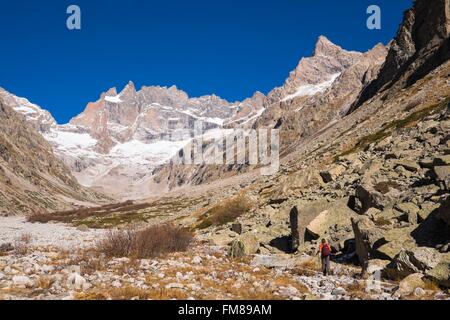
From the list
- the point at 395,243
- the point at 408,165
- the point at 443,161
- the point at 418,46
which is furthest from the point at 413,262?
the point at 418,46

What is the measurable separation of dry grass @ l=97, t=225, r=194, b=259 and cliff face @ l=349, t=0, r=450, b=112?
93247 millimetres

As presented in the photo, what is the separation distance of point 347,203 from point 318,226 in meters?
3.04

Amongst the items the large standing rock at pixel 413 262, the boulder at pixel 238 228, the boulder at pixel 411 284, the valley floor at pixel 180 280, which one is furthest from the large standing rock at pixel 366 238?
the boulder at pixel 238 228

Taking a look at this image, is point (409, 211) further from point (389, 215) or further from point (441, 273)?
point (441, 273)

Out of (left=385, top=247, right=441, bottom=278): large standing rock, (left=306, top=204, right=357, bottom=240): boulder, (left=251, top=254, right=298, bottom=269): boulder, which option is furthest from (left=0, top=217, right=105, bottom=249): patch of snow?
(left=385, top=247, right=441, bottom=278): large standing rock

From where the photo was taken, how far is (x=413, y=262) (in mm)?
16531

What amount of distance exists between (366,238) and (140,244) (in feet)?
39.6

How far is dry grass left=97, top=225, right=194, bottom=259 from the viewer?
76.3 feet

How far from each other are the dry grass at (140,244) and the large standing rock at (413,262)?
41.6 ft

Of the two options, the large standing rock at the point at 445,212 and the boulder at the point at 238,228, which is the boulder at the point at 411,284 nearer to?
the large standing rock at the point at 445,212

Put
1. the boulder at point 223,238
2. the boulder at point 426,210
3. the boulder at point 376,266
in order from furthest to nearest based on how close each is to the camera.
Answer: the boulder at point 223,238 → the boulder at point 426,210 → the boulder at point 376,266

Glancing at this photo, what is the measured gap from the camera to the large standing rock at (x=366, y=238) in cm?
1969
